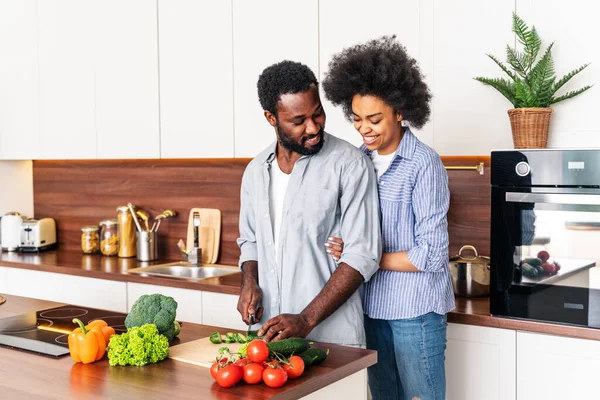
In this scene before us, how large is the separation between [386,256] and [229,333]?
0.52 meters

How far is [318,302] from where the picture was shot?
6.66 ft

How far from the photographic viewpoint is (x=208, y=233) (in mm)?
3889

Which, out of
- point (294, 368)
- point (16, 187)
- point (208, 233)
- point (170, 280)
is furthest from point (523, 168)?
point (16, 187)

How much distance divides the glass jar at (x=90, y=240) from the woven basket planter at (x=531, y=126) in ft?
8.84

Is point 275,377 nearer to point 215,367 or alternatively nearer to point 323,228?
point 215,367

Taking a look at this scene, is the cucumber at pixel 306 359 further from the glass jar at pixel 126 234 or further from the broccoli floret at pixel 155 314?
the glass jar at pixel 126 234

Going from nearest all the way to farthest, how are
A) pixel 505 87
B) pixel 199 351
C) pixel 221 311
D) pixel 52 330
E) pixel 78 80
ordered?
pixel 199 351 < pixel 52 330 < pixel 505 87 < pixel 221 311 < pixel 78 80

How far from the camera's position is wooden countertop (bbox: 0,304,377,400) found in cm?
158

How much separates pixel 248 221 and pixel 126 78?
1.74 metres

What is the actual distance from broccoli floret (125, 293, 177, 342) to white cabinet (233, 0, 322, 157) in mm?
1367

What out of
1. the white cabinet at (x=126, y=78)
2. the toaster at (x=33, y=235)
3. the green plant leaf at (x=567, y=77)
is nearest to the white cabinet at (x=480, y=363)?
the green plant leaf at (x=567, y=77)

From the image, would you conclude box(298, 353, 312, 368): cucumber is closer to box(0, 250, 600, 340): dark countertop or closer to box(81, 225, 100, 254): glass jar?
box(0, 250, 600, 340): dark countertop

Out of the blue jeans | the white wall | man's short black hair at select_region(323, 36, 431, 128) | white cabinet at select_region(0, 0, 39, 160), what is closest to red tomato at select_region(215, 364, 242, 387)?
the blue jeans

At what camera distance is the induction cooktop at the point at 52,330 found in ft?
6.52
